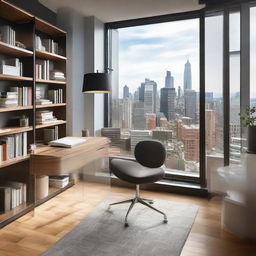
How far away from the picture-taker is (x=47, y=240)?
2.26 m


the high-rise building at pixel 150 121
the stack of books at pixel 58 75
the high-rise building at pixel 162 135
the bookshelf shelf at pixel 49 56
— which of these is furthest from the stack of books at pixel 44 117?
the high-rise building at pixel 162 135

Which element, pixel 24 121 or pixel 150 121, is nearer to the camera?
pixel 24 121

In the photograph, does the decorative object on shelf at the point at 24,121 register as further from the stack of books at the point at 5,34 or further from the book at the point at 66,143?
the stack of books at the point at 5,34

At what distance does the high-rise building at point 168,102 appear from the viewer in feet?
12.5

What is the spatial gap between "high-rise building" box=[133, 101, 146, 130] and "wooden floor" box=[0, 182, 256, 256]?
105 cm

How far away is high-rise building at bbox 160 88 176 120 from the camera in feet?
12.5

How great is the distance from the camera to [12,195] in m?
2.80

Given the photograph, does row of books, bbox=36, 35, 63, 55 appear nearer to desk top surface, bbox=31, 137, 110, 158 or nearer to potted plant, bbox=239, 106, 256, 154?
desk top surface, bbox=31, 137, 110, 158

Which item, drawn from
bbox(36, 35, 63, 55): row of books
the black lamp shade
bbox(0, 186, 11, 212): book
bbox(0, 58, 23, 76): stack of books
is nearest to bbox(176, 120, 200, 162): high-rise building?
the black lamp shade

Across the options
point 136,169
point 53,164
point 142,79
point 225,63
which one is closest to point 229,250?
point 136,169

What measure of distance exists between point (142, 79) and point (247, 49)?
5.16 feet

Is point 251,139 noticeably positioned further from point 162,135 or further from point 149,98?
point 149,98

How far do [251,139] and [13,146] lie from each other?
2503 mm

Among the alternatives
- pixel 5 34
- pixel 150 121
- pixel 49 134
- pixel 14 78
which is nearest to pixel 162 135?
pixel 150 121
